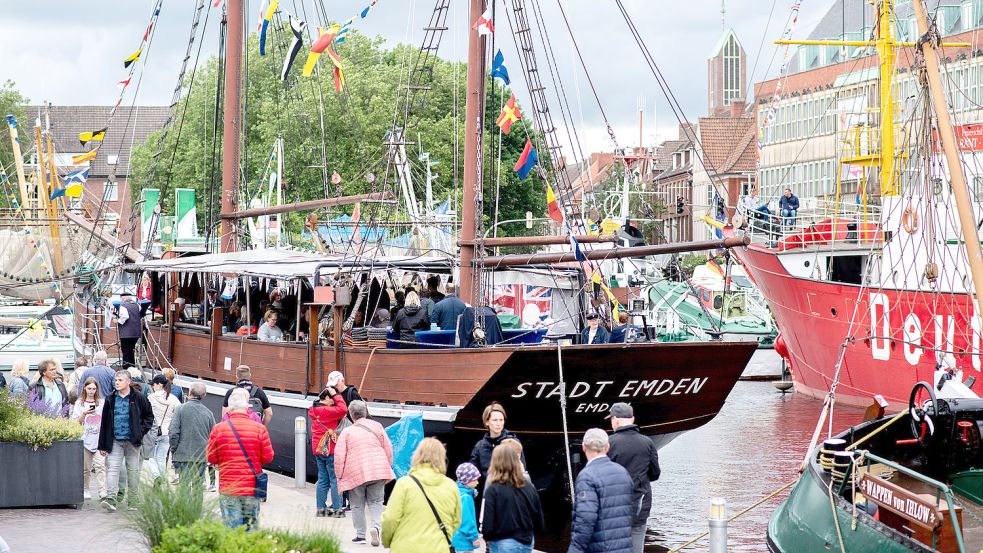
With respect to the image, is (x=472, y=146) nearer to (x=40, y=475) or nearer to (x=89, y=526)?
(x=40, y=475)

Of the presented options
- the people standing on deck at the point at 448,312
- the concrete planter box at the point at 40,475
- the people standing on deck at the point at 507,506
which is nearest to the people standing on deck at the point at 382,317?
the people standing on deck at the point at 448,312

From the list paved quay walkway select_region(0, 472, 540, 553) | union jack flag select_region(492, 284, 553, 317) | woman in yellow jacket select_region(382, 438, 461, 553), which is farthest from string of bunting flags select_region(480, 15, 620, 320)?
union jack flag select_region(492, 284, 553, 317)

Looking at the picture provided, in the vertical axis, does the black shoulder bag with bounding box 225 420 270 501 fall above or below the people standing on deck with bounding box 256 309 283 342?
below

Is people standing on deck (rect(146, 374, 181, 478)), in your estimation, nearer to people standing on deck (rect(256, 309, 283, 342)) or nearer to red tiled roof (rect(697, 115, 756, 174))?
people standing on deck (rect(256, 309, 283, 342))

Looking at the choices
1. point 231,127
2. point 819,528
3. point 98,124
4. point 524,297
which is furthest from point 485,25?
point 98,124

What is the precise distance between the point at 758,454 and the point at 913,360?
6.98 m

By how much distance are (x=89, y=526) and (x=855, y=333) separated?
22201 millimetres

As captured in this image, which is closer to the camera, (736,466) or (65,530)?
(65,530)

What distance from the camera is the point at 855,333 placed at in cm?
3216

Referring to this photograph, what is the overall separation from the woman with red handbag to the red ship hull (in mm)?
15833

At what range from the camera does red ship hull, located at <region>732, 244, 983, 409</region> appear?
3052 centimetres

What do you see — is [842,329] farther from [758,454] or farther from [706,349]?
[706,349]

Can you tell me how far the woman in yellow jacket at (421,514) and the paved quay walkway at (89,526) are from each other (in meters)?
1.83

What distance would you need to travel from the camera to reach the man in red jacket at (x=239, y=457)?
1245 cm
